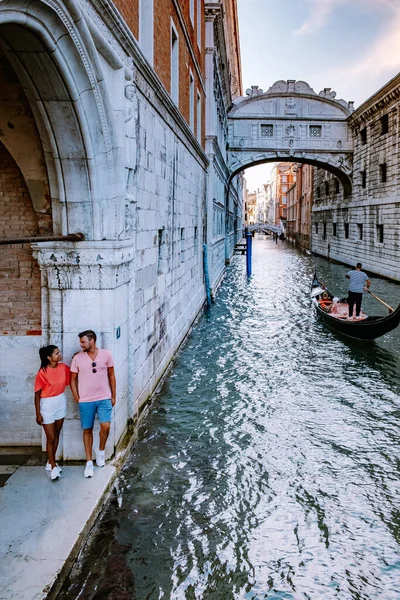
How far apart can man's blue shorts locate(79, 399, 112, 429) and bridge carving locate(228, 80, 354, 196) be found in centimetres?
2504

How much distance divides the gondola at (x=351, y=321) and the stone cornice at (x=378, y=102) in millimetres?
11780

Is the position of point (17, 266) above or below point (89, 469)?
above

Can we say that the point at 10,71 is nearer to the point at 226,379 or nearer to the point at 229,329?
the point at 226,379

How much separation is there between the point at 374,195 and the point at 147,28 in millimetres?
19935

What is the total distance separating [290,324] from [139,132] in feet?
25.9

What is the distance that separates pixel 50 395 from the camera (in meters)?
4.78

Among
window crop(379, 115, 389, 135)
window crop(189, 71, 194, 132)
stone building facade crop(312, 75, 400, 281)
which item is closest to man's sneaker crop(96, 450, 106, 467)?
window crop(189, 71, 194, 132)

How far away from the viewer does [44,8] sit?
12.3 feet

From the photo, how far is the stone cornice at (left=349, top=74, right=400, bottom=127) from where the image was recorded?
71.1ft

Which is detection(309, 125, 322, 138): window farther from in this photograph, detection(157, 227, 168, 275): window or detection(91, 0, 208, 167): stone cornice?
detection(157, 227, 168, 275): window

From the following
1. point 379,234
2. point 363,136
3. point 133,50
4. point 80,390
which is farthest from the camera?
point 363,136

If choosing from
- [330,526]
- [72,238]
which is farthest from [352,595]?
[72,238]

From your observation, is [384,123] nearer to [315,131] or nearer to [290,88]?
[315,131]

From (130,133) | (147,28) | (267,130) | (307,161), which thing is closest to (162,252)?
(130,133)
